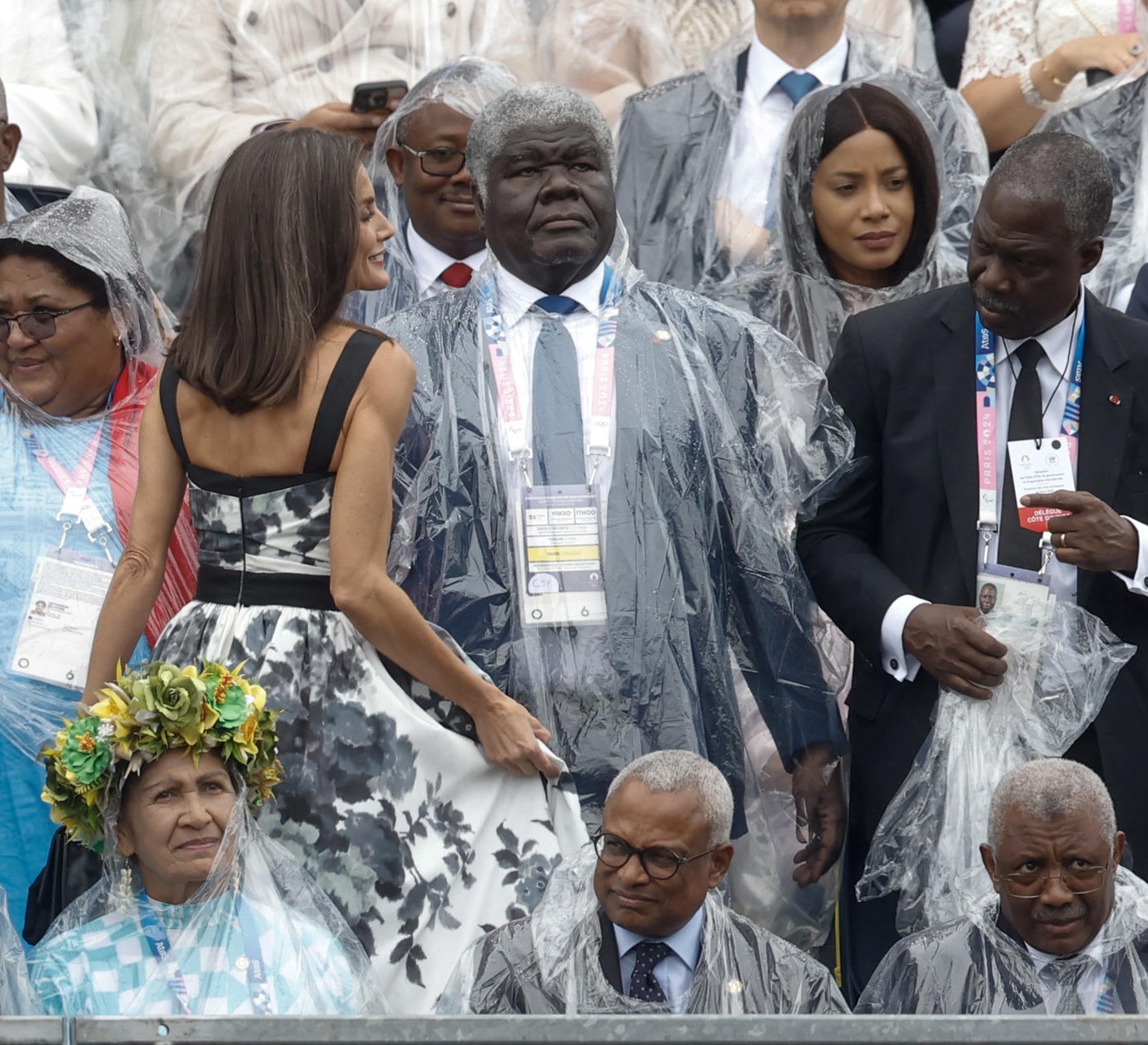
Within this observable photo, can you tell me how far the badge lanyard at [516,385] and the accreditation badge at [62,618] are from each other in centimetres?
88

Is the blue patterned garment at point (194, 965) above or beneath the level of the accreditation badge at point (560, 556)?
beneath

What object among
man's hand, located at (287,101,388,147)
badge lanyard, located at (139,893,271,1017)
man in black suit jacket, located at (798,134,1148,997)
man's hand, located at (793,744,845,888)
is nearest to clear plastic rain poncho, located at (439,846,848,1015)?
badge lanyard, located at (139,893,271,1017)

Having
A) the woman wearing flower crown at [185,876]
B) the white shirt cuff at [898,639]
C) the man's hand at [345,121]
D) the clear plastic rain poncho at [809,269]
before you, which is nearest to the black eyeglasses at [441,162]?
the man's hand at [345,121]

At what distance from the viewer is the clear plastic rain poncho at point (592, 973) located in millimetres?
4062

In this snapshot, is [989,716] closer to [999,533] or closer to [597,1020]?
[999,533]

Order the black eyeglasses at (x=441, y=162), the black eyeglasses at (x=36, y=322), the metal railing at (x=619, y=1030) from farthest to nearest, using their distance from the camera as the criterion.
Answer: the black eyeglasses at (x=441, y=162) < the black eyeglasses at (x=36, y=322) < the metal railing at (x=619, y=1030)

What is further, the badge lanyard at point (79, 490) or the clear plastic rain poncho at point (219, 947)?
the badge lanyard at point (79, 490)

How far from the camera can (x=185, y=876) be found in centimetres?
413

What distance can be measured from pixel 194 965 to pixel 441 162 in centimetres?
235

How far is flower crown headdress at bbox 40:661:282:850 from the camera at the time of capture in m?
4.11

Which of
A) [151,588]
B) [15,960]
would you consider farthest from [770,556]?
[15,960]

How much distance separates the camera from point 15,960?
3.97 metres

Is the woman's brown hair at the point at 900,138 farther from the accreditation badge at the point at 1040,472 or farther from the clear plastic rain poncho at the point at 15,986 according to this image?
the clear plastic rain poncho at the point at 15,986

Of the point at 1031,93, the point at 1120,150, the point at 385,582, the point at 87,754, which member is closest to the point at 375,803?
the point at 385,582
